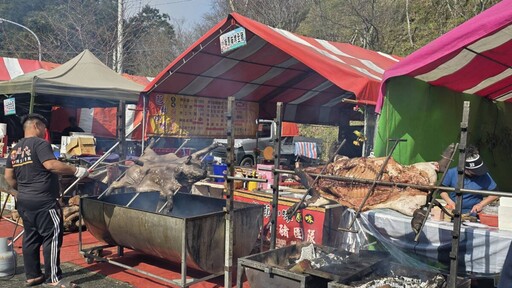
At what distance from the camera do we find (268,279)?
14.2ft

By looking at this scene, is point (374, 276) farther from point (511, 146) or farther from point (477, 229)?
point (511, 146)

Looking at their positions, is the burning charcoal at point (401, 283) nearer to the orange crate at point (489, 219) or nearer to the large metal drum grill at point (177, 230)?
the orange crate at point (489, 219)

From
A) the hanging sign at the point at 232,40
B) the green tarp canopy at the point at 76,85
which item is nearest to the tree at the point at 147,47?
the green tarp canopy at the point at 76,85

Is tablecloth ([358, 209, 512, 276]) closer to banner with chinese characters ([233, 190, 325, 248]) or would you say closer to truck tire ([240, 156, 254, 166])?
banner with chinese characters ([233, 190, 325, 248])

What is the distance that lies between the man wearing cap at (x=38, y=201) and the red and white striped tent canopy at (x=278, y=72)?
3931mm

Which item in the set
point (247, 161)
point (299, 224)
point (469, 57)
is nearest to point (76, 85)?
point (299, 224)

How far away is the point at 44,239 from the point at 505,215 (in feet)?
17.2

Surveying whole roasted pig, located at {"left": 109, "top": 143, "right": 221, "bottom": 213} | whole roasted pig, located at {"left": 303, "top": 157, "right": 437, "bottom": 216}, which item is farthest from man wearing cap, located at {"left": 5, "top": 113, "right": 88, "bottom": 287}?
whole roasted pig, located at {"left": 303, "top": 157, "right": 437, "bottom": 216}

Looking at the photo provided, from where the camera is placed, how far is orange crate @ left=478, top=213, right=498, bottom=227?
5035mm

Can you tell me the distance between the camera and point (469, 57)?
569cm

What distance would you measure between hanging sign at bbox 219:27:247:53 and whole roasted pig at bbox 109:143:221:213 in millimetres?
2872

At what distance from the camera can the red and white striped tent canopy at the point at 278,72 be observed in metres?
7.24

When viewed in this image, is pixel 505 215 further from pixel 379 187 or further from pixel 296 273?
pixel 296 273

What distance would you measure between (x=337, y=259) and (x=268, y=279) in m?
0.92
